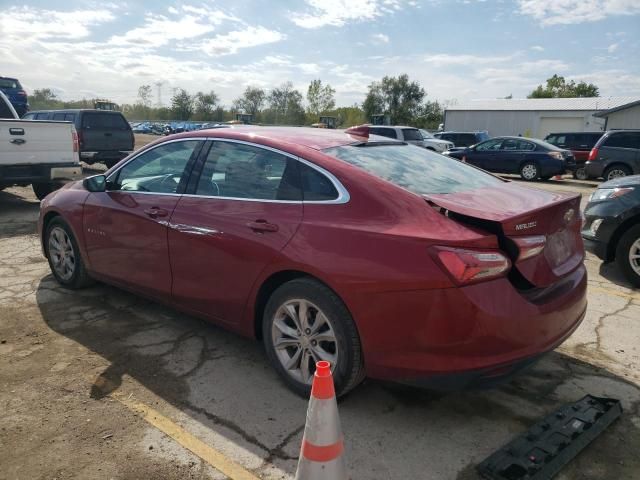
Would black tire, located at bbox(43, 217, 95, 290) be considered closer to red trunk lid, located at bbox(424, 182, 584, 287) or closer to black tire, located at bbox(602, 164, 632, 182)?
red trunk lid, located at bbox(424, 182, 584, 287)

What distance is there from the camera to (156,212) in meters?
3.73

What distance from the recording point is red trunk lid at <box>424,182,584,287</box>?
256 cm

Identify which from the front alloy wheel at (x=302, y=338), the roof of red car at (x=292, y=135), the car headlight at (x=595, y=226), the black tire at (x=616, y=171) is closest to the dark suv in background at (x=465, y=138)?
the black tire at (x=616, y=171)

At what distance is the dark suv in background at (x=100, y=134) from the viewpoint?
1418cm

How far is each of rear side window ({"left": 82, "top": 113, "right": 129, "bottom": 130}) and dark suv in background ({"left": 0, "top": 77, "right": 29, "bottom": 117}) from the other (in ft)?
28.6

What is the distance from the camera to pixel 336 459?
203 cm

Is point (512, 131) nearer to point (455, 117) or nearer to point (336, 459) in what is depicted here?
point (455, 117)

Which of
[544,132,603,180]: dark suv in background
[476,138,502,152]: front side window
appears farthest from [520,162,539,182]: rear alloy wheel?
[544,132,603,180]: dark suv in background

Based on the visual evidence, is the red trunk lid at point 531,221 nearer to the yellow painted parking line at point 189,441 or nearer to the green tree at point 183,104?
the yellow painted parking line at point 189,441

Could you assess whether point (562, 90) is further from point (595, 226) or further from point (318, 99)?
point (595, 226)

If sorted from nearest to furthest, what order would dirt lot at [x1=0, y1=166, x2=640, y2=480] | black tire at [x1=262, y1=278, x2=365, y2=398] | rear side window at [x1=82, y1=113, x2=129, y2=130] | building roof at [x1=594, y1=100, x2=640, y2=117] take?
dirt lot at [x1=0, y1=166, x2=640, y2=480]
black tire at [x1=262, y1=278, x2=365, y2=398]
rear side window at [x1=82, y1=113, x2=129, y2=130]
building roof at [x1=594, y1=100, x2=640, y2=117]

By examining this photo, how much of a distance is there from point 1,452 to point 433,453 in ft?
7.19

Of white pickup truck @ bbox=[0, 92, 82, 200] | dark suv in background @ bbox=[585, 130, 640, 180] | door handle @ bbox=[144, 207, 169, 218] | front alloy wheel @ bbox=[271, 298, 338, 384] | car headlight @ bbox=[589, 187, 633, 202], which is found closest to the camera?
front alloy wheel @ bbox=[271, 298, 338, 384]

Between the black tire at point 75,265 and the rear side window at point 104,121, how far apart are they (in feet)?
34.3
